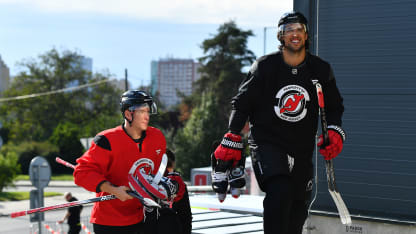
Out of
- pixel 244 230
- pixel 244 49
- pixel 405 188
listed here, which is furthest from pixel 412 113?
pixel 244 49

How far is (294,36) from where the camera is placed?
3.72 meters

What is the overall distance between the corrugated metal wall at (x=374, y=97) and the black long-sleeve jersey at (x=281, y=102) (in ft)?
6.79

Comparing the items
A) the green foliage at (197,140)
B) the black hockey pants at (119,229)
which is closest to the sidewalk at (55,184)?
the green foliage at (197,140)

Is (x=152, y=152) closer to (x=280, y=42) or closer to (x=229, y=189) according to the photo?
(x=229, y=189)

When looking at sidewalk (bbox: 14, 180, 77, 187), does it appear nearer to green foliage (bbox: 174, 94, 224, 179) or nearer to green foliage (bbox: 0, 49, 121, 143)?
green foliage (bbox: 174, 94, 224, 179)

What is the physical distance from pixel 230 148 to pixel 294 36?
2.78 ft

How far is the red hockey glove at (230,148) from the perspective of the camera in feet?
12.3

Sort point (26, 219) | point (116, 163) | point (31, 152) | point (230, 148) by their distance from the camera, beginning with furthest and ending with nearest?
point (31, 152) → point (26, 219) → point (116, 163) → point (230, 148)

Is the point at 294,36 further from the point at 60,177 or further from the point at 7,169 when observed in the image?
the point at 60,177

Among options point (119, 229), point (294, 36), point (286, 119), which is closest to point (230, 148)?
point (286, 119)

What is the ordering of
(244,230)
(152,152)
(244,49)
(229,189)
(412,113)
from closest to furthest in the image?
(229,189), (152,152), (412,113), (244,230), (244,49)

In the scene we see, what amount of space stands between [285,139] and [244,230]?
8.06 ft

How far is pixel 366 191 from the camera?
18.8ft

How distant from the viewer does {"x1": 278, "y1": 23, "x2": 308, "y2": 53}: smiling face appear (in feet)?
12.2
